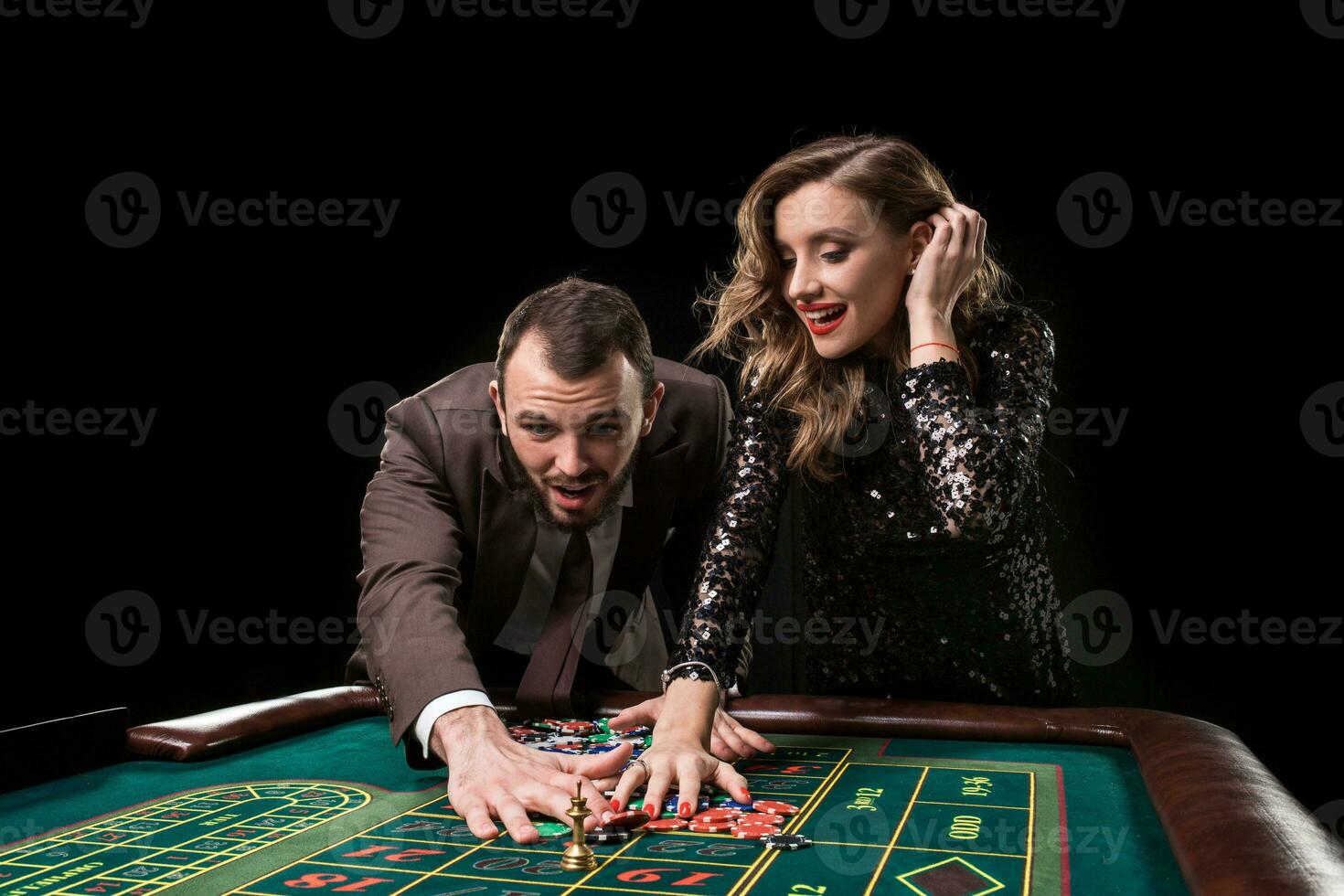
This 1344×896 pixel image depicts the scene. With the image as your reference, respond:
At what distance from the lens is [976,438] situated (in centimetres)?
255

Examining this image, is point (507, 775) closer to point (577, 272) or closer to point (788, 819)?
point (788, 819)

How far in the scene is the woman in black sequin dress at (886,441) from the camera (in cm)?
262

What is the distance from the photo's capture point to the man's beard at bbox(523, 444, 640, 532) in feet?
10.0

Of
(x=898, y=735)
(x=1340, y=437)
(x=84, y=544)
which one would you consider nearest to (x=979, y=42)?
(x=1340, y=437)

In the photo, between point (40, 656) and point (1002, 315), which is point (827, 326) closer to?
point (1002, 315)

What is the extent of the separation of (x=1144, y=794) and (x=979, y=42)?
4331 millimetres

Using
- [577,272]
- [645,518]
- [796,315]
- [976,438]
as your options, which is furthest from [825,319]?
[577,272]

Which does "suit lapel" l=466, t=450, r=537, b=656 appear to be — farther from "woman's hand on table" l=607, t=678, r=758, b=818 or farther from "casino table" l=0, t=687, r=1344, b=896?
"woman's hand on table" l=607, t=678, r=758, b=818

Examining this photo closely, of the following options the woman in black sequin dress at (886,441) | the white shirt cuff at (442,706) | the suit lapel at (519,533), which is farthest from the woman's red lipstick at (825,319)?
the white shirt cuff at (442,706)

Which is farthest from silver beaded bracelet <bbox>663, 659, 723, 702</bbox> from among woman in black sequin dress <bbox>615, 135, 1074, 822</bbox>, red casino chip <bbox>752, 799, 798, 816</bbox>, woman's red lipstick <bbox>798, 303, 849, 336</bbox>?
woman's red lipstick <bbox>798, 303, 849, 336</bbox>

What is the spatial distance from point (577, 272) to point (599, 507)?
268 centimetres

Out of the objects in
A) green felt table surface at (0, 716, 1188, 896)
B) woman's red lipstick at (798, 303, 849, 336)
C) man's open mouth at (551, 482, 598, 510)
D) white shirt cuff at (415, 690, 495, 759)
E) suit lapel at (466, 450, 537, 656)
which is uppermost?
woman's red lipstick at (798, 303, 849, 336)

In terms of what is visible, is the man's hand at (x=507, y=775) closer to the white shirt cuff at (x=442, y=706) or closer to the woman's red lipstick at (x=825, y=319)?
the white shirt cuff at (x=442, y=706)

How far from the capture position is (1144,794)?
207cm
